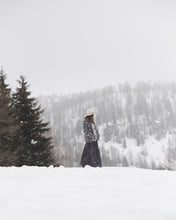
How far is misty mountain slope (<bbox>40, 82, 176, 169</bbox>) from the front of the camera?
144500 millimetres

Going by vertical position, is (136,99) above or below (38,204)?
above

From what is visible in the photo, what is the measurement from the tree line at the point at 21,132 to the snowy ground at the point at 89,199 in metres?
9.76

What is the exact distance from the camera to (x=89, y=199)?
3061mm

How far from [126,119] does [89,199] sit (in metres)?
169

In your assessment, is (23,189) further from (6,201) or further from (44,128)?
(44,128)

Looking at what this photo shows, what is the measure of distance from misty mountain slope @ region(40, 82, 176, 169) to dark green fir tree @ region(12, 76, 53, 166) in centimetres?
11132

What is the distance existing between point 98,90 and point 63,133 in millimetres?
67164

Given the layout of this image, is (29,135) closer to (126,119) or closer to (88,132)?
(88,132)

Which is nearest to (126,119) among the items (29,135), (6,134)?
(29,135)

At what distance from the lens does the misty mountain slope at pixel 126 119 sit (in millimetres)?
144500

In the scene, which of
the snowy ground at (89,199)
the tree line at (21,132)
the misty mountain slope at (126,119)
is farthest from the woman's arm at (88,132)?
the misty mountain slope at (126,119)

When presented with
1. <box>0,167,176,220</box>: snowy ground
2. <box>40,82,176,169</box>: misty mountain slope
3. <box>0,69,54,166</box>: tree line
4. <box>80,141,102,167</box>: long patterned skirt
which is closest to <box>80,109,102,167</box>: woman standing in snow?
<box>80,141,102,167</box>: long patterned skirt

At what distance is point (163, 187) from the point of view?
3.68 meters

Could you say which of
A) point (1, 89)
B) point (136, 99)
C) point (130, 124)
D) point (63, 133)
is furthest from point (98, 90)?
point (1, 89)
